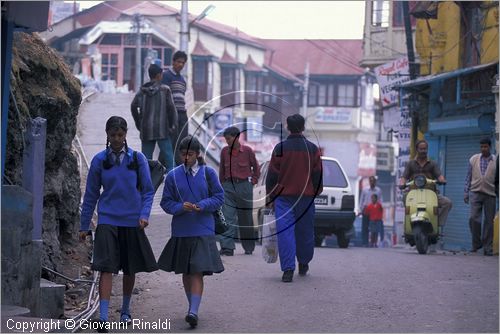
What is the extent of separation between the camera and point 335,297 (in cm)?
996

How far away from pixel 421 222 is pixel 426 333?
8512mm

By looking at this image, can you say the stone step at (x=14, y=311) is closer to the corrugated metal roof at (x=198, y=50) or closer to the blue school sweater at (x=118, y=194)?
the blue school sweater at (x=118, y=194)

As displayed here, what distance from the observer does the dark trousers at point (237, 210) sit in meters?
13.8

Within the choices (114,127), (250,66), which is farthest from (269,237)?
(250,66)

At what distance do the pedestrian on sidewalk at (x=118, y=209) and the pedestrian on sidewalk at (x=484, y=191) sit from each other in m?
9.44

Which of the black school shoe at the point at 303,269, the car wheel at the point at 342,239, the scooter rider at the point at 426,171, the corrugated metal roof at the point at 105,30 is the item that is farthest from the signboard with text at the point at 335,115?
the black school shoe at the point at 303,269

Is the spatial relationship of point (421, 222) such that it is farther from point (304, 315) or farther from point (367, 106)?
point (367, 106)

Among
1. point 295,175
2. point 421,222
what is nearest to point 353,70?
point 421,222

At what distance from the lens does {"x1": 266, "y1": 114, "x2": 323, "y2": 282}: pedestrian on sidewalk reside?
36.9 feet

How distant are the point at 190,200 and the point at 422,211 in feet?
27.5

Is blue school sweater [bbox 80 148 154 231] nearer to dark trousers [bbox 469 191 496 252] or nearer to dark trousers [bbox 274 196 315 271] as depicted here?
dark trousers [bbox 274 196 315 271]

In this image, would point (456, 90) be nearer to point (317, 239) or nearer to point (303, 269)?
point (317, 239)

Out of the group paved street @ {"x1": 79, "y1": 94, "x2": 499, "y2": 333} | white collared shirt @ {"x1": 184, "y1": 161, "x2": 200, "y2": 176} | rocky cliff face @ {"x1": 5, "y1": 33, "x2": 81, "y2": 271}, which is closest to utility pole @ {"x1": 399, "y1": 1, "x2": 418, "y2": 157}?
paved street @ {"x1": 79, "y1": 94, "x2": 499, "y2": 333}

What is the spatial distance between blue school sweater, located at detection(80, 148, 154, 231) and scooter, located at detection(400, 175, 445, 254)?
8.73 metres
